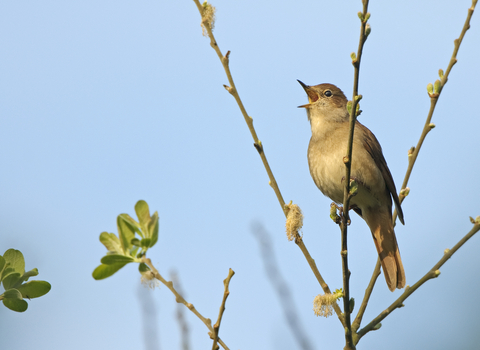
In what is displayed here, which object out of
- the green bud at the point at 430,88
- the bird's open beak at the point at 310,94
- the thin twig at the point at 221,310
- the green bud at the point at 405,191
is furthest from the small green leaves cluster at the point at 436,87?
the bird's open beak at the point at 310,94

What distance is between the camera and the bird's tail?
15.6 ft

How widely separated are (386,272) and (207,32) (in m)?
2.97

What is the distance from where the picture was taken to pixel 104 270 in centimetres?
162

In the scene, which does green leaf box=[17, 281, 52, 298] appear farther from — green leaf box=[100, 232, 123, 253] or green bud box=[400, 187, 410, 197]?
green bud box=[400, 187, 410, 197]

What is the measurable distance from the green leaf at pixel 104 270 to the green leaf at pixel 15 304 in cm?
29

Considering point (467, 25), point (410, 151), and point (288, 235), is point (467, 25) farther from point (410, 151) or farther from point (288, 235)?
point (288, 235)

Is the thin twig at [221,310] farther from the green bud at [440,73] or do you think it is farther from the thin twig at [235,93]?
the green bud at [440,73]

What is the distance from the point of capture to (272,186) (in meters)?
2.89

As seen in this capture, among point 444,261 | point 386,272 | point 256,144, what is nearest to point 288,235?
point 256,144

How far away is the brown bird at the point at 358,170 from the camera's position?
4.99 meters

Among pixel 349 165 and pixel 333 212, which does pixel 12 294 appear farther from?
pixel 333 212

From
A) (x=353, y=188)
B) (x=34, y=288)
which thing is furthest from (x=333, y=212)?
(x=34, y=288)

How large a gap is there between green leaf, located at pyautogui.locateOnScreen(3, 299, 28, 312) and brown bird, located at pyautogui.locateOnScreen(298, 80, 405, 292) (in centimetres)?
355

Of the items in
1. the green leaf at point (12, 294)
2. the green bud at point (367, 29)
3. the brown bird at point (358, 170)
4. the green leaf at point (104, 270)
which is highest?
the brown bird at point (358, 170)
